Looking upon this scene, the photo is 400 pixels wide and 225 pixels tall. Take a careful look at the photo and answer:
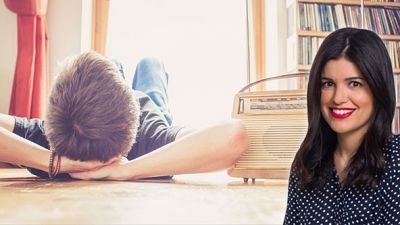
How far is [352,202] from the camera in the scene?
84 cm

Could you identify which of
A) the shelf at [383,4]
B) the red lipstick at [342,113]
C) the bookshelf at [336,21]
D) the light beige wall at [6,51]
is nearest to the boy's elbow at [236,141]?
the red lipstick at [342,113]

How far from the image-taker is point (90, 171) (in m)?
1.58

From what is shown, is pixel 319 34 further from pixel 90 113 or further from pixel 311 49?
pixel 90 113

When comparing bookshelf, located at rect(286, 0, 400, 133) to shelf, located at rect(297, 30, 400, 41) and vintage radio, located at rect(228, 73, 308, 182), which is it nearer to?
shelf, located at rect(297, 30, 400, 41)

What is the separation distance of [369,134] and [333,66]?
127mm

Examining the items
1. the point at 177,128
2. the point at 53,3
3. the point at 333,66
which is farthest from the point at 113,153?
the point at 333,66

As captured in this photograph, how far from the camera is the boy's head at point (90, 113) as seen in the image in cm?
158

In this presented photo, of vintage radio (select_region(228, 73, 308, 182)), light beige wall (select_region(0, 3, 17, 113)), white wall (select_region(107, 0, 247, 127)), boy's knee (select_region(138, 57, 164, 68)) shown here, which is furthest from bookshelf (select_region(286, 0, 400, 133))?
Answer: light beige wall (select_region(0, 3, 17, 113))

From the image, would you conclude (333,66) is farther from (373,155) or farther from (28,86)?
(28,86)

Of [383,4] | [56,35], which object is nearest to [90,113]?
[56,35]

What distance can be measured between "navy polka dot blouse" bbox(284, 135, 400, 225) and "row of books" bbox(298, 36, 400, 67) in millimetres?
1684

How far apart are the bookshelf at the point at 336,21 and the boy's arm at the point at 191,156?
3.45ft

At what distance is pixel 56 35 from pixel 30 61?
16cm

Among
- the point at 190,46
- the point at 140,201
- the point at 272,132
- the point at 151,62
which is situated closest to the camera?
the point at 140,201
